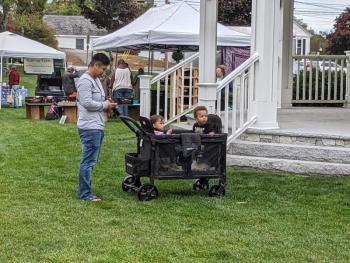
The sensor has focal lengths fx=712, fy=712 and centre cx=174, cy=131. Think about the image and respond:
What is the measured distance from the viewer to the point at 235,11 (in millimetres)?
35969

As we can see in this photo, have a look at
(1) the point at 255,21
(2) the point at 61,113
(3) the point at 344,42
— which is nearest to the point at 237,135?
(1) the point at 255,21

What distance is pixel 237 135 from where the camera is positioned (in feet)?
29.5

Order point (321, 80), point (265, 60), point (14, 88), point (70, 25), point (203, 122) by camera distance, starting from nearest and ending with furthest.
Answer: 1. point (203, 122)
2. point (265, 60)
3. point (321, 80)
4. point (14, 88)
5. point (70, 25)

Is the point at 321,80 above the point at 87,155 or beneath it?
above

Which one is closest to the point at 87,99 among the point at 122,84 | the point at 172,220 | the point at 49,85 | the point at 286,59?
the point at 172,220

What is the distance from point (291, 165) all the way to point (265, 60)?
4.57 ft

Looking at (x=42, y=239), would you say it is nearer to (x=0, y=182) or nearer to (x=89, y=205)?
(x=89, y=205)

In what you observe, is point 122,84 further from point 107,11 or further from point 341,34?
point 107,11

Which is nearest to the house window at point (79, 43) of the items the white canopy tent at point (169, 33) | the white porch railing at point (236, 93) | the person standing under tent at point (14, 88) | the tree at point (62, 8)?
the tree at point (62, 8)

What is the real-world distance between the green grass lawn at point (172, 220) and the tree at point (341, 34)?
26851mm

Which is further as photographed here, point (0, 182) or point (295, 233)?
point (0, 182)

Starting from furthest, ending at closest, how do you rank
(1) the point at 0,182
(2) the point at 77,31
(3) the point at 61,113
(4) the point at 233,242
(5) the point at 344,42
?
(2) the point at 77,31 < (5) the point at 344,42 < (3) the point at 61,113 < (1) the point at 0,182 < (4) the point at 233,242

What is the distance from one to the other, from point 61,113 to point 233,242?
13033mm

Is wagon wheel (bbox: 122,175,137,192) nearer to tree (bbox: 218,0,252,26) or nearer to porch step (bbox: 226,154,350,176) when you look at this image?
porch step (bbox: 226,154,350,176)
